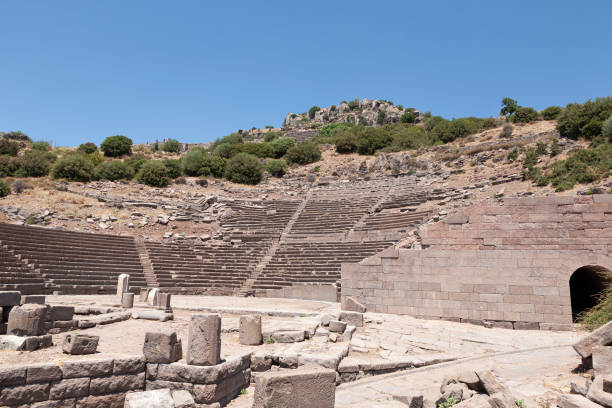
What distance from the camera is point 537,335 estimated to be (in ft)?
38.9

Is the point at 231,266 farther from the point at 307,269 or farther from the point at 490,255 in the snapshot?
the point at 490,255

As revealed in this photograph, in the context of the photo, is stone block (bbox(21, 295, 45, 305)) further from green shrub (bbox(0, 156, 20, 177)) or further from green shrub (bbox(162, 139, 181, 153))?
green shrub (bbox(162, 139, 181, 153))

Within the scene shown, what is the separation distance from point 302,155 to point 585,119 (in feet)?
88.9

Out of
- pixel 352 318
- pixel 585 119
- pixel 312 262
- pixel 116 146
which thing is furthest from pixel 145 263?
pixel 116 146

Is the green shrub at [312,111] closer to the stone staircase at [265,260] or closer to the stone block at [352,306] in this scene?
the stone staircase at [265,260]

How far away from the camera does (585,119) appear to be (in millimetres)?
32719

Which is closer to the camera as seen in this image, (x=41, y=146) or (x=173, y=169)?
(x=173, y=169)

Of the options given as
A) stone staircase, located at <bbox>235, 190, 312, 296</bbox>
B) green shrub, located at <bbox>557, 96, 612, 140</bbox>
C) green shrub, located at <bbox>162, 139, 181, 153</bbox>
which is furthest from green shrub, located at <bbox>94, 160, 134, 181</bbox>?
green shrub, located at <bbox>557, 96, 612, 140</bbox>

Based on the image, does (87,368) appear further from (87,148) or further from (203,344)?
(87,148)

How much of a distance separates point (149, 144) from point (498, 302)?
2824 inches

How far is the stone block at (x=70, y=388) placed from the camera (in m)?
5.34

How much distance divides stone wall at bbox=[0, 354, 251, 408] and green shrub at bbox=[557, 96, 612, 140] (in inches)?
1374

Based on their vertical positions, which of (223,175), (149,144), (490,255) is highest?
(149,144)

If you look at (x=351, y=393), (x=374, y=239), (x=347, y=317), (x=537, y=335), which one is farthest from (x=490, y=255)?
(x=374, y=239)
